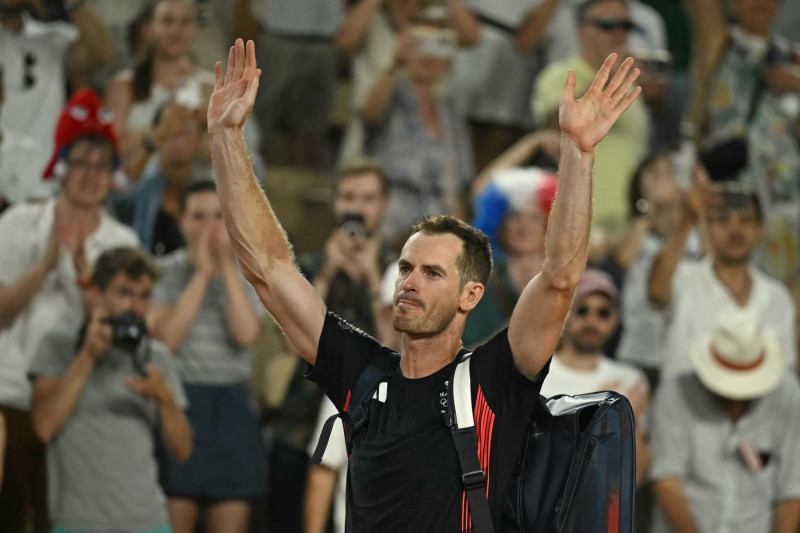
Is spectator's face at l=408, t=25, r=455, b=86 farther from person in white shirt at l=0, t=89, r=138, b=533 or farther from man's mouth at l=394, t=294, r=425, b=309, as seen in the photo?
man's mouth at l=394, t=294, r=425, b=309

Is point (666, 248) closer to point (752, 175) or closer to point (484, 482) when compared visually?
point (752, 175)

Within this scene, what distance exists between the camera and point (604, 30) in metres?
8.73

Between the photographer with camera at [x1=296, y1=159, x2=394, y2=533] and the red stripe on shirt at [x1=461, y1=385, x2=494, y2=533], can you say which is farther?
the photographer with camera at [x1=296, y1=159, x2=394, y2=533]

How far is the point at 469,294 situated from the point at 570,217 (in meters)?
0.51

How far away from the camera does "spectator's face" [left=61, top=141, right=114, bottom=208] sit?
6840 millimetres

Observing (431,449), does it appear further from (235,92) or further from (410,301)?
(235,92)

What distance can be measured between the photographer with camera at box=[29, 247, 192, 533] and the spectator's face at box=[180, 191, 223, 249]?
61 cm

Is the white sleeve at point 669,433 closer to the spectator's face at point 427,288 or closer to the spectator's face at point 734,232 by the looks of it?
the spectator's face at point 734,232

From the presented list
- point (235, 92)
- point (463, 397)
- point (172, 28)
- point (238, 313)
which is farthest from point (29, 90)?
point (463, 397)

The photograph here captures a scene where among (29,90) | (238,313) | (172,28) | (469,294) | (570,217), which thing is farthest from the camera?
(172,28)

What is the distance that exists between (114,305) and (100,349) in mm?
237

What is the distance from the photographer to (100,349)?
248 inches

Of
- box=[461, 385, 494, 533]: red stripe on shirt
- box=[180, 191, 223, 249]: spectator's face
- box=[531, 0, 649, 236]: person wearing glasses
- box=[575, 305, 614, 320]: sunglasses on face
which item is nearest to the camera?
box=[461, 385, 494, 533]: red stripe on shirt

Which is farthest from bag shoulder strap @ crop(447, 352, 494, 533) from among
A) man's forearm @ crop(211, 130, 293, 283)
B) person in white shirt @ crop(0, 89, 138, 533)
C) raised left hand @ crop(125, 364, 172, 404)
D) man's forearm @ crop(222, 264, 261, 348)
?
man's forearm @ crop(222, 264, 261, 348)
